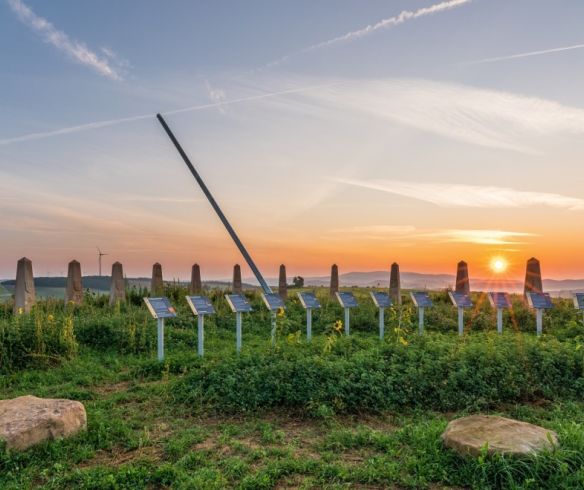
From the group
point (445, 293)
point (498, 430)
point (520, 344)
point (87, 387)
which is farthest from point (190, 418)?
point (445, 293)

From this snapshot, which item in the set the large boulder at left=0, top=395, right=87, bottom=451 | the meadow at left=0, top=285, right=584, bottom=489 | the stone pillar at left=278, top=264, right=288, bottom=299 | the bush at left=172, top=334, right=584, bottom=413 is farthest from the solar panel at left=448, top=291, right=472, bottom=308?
the large boulder at left=0, top=395, right=87, bottom=451

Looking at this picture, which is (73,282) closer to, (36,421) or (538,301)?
(36,421)

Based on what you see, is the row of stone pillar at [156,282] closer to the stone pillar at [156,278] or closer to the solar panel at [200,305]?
the stone pillar at [156,278]

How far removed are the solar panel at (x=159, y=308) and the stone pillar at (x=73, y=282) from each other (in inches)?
313

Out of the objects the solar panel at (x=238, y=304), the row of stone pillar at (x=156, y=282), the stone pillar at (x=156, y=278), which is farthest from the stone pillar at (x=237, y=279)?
the solar panel at (x=238, y=304)

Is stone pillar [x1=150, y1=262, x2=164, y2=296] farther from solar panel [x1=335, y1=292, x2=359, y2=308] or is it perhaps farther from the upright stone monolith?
the upright stone monolith

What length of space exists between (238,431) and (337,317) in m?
11.1

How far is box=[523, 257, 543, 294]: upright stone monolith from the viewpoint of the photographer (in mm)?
19938

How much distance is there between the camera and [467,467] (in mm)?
5383

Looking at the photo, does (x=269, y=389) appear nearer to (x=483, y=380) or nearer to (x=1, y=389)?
(x=483, y=380)

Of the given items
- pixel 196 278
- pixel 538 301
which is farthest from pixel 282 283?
pixel 538 301

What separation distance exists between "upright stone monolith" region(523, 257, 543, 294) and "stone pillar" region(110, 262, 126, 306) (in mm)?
14435

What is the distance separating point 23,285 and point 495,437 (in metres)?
14.8

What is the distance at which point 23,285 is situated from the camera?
647 inches
